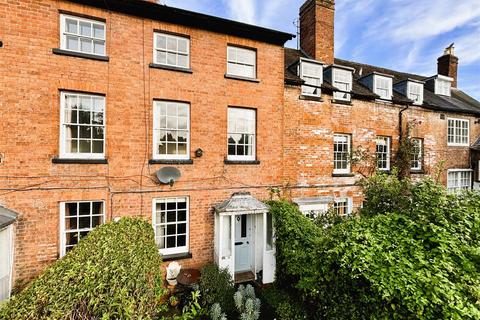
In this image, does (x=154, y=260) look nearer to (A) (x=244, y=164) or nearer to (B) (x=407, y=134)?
(A) (x=244, y=164)

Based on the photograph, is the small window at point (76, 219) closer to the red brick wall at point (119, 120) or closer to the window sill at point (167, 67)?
the red brick wall at point (119, 120)

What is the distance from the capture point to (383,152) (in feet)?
42.8

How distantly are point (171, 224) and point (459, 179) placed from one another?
18.7 meters

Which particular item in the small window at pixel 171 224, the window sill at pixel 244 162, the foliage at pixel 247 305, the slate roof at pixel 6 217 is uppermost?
the window sill at pixel 244 162

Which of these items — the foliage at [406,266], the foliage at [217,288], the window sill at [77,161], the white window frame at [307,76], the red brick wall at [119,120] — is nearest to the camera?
the foliage at [406,266]

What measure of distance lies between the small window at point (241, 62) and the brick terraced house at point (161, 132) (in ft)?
0.15

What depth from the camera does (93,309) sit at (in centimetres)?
295

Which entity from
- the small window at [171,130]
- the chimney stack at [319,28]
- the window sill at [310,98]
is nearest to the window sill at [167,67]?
the small window at [171,130]

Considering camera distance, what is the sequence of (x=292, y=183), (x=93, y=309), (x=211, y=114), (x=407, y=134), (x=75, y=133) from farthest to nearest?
(x=407, y=134)
(x=292, y=183)
(x=211, y=114)
(x=75, y=133)
(x=93, y=309)

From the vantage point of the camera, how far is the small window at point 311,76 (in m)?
11.3

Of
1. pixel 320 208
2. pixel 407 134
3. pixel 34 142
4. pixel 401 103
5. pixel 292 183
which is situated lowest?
pixel 320 208

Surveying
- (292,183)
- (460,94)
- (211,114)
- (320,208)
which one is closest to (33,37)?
(211,114)

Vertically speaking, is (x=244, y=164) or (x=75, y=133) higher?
(x=75, y=133)

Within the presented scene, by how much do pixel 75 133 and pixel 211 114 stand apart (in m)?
4.53
